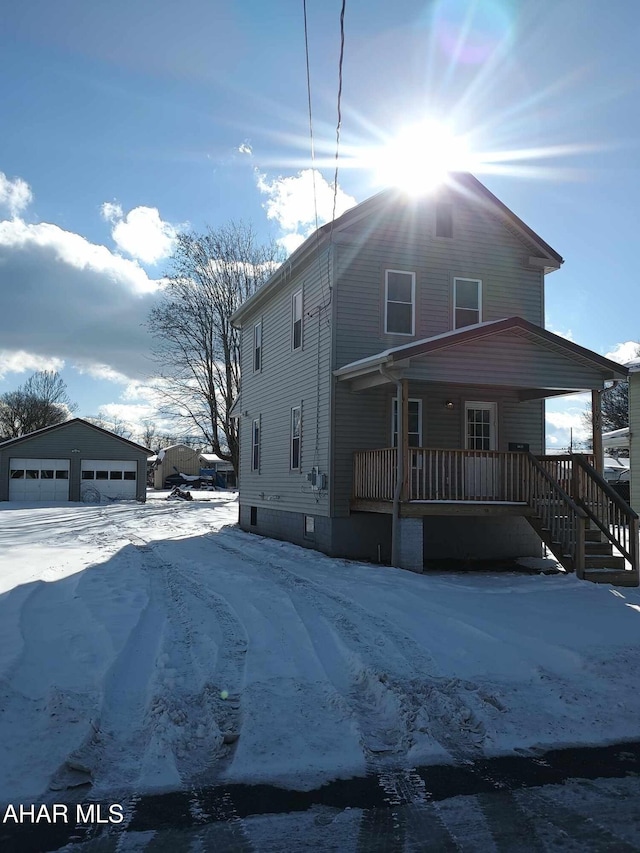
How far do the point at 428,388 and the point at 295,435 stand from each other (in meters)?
3.55

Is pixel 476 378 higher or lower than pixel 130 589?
higher

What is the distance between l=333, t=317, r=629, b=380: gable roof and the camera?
1185 centimetres

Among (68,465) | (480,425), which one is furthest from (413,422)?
(68,465)

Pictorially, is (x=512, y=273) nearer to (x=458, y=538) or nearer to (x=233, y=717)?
(x=458, y=538)

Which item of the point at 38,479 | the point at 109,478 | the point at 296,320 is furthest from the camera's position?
the point at 109,478

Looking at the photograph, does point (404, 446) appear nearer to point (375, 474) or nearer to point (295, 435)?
point (375, 474)

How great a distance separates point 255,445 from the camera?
20312mm

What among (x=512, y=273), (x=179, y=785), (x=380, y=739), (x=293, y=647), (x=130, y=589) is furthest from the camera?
(x=512, y=273)

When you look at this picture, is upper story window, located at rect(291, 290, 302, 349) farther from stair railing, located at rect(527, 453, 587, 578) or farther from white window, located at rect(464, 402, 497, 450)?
stair railing, located at rect(527, 453, 587, 578)

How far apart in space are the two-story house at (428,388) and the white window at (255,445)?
2365mm

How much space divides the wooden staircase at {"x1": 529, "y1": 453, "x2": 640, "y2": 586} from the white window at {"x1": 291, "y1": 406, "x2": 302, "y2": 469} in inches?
226

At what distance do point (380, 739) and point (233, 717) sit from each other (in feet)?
3.63

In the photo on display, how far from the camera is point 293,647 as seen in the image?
6.94 metres

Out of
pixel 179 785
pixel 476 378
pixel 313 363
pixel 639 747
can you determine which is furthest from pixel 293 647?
pixel 313 363
